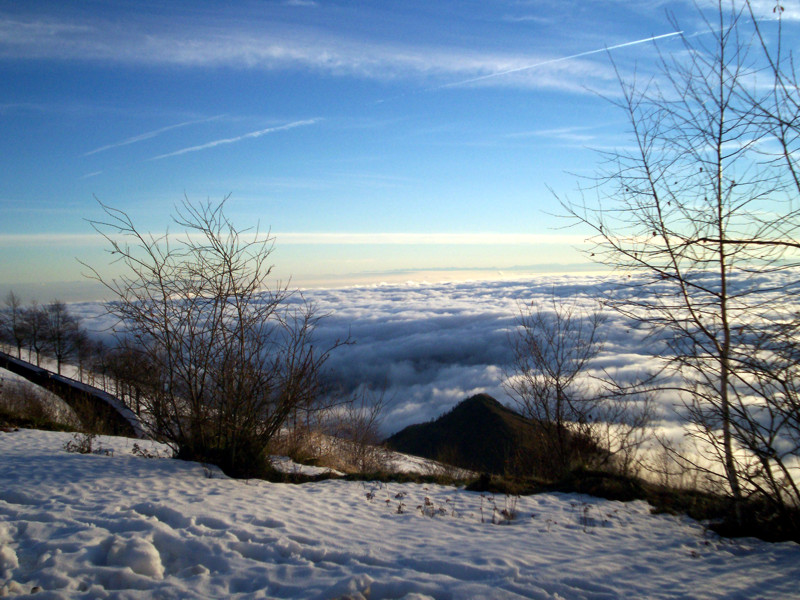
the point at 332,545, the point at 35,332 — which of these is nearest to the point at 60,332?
the point at 35,332

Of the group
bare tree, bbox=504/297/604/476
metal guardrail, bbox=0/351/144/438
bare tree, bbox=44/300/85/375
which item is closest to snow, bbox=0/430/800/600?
metal guardrail, bbox=0/351/144/438

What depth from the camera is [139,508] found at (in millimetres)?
6332

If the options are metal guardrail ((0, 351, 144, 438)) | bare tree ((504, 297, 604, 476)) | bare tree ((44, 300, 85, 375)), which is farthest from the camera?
bare tree ((44, 300, 85, 375))

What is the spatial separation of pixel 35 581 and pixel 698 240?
7583 millimetres

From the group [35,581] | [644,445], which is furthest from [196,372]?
[644,445]

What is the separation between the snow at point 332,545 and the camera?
451 cm

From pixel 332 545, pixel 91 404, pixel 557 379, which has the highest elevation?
pixel 557 379

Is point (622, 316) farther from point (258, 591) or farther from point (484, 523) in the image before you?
point (258, 591)

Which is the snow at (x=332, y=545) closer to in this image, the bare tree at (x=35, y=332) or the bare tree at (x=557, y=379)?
the bare tree at (x=557, y=379)

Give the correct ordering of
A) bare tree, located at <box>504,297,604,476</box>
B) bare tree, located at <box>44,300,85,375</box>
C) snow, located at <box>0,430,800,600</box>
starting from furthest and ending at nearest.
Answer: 1. bare tree, located at <box>44,300,85,375</box>
2. bare tree, located at <box>504,297,604,476</box>
3. snow, located at <box>0,430,800,600</box>

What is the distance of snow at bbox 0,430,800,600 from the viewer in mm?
4508

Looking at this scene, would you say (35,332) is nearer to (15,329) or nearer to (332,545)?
(15,329)

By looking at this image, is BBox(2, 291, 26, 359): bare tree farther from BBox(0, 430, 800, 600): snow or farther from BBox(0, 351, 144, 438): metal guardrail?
BBox(0, 430, 800, 600): snow

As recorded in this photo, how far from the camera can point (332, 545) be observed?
5.69 metres
